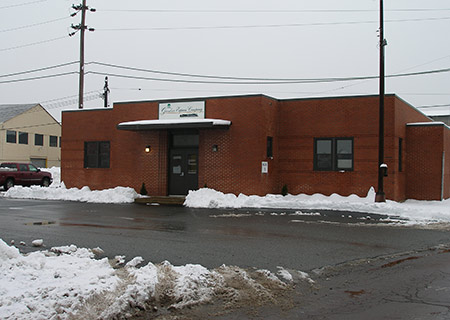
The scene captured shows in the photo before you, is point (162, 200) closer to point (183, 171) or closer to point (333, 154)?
point (183, 171)

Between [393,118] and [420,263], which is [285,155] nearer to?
[393,118]

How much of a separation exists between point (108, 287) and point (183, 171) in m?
17.2

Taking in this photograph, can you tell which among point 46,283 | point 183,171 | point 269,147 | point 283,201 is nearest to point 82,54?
point 183,171

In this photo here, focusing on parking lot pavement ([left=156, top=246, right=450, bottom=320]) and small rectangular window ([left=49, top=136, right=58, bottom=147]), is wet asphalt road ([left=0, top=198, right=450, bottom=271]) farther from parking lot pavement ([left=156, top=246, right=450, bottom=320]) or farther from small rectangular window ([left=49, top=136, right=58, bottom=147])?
small rectangular window ([left=49, top=136, right=58, bottom=147])

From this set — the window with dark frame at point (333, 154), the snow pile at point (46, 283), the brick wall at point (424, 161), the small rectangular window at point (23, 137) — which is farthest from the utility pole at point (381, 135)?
the small rectangular window at point (23, 137)

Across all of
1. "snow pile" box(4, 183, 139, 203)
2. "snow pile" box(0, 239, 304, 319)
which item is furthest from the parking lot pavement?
"snow pile" box(4, 183, 139, 203)

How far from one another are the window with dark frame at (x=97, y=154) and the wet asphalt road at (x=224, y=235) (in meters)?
8.27

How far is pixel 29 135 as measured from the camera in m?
57.4

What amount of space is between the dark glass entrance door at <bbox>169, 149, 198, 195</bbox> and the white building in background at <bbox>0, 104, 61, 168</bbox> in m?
36.9

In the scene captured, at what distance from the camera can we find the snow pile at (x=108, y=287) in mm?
5418

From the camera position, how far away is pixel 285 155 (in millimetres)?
22609

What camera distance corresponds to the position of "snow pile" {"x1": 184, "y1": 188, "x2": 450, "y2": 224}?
1709 cm

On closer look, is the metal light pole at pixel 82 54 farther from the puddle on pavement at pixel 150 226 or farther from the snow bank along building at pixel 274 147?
the puddle on pavement at pixel 150 226

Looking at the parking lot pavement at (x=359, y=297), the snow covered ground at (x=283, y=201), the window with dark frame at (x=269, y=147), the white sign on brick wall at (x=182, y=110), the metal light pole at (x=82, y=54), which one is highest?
the metal light pole at (x=82, y=54)
